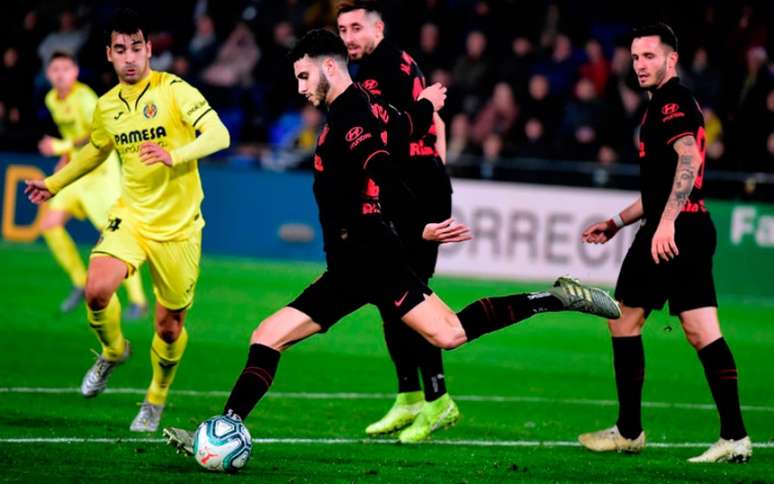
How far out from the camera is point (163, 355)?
9.20 meters

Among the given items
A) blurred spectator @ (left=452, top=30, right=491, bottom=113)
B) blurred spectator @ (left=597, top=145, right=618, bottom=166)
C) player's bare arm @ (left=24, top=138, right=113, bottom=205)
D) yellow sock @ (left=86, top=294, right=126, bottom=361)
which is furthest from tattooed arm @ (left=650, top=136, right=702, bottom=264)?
blurred spectator @ (left=452, top=30, right=491, bottom=113)

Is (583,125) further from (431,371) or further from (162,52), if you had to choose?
(431,371)

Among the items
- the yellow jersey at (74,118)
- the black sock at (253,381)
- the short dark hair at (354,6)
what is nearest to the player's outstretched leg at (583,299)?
the black sock at (253,381)

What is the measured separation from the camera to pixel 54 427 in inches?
347

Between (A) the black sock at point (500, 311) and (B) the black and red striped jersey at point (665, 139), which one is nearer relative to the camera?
(A) the black sock at point (500, 311)

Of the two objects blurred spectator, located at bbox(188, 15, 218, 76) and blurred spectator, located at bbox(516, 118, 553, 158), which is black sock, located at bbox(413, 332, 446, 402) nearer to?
blurred spectator, located at bbox(516, 118, 553, 158)

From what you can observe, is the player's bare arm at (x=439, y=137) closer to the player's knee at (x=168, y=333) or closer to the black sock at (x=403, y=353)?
the black sock at (x=403, y=353)

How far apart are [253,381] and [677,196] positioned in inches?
104

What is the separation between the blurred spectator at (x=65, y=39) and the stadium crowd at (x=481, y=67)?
0.09ft

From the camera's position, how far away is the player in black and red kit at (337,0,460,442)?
914cm

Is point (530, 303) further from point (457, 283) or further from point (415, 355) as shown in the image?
point (457, 283)

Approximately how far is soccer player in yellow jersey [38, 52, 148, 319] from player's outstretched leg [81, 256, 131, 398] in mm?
5382

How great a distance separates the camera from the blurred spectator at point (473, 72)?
70.9ft

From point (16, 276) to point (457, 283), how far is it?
5713 millimetres
